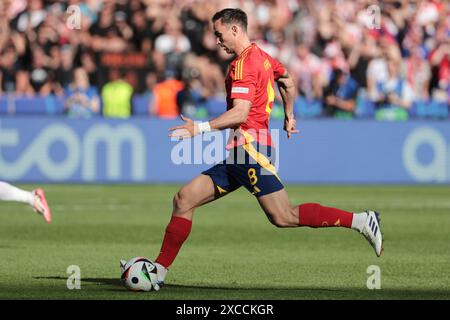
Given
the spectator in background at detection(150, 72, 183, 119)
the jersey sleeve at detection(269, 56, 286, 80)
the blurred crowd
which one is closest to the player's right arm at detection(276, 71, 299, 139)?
the jersey sleeve at detection(269, 56, 286, 80)

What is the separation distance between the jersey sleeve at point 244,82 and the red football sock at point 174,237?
1133 mm

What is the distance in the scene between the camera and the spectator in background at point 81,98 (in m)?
21.9

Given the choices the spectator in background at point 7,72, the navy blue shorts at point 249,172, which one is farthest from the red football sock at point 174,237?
the spectator in background at point 7,72

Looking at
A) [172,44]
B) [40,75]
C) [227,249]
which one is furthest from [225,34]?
[172,44]

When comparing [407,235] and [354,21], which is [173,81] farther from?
[407,235]

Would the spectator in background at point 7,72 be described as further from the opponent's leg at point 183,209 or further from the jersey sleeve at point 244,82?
the jersey sleeve at point 244,82

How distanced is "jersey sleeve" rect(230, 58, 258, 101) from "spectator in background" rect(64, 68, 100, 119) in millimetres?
12437

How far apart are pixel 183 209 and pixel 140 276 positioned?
25.6 inches

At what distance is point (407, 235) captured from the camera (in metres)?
14.6

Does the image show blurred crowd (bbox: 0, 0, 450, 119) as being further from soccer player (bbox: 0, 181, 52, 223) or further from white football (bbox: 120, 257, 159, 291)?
white football (bbox: 120, 257, 159, 291)

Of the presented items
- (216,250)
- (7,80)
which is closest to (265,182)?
(216,250)

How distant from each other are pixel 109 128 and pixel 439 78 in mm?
7429

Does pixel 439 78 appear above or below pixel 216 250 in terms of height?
above

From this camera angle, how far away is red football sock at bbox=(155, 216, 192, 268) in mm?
9695
